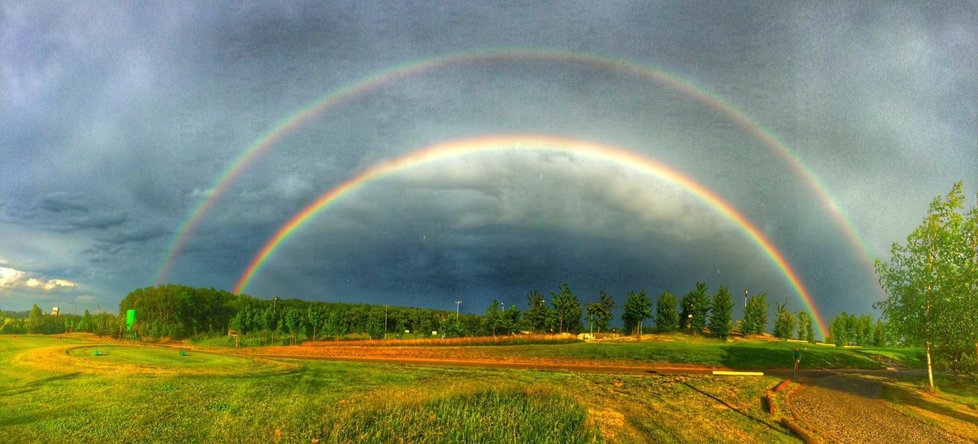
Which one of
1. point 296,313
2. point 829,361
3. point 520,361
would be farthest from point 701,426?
point 296,313

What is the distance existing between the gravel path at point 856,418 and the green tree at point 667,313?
74524 millimetres

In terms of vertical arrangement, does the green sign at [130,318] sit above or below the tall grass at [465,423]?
below

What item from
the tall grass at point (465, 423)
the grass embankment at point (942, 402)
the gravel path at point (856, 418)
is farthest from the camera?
the grass embankment at point (942, 402)

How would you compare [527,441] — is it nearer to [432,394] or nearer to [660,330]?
[432,394]

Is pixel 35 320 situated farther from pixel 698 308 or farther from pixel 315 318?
pixel 698 308

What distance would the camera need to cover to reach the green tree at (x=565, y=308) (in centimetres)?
9329

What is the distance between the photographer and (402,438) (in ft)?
47.1

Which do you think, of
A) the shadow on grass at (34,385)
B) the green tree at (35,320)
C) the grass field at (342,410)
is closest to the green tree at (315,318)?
the green tree at (35,320)

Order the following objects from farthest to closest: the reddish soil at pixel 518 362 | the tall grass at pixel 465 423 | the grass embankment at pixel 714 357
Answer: the grass embankment at pixel 714 357, the reddish soil at pixel 518 362, the tall grass at pixel 465 423

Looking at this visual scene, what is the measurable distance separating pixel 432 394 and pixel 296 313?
98400 mm

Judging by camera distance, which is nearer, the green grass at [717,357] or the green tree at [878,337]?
the green grass at [717,357]

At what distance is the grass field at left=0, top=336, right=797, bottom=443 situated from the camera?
15086 mm

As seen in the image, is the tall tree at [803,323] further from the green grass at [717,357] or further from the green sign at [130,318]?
the green sign at [130,318]

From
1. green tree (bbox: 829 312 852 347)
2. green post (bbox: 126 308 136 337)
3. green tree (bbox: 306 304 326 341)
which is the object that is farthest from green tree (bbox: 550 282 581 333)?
green post (bbox: 126 308 136 337)
